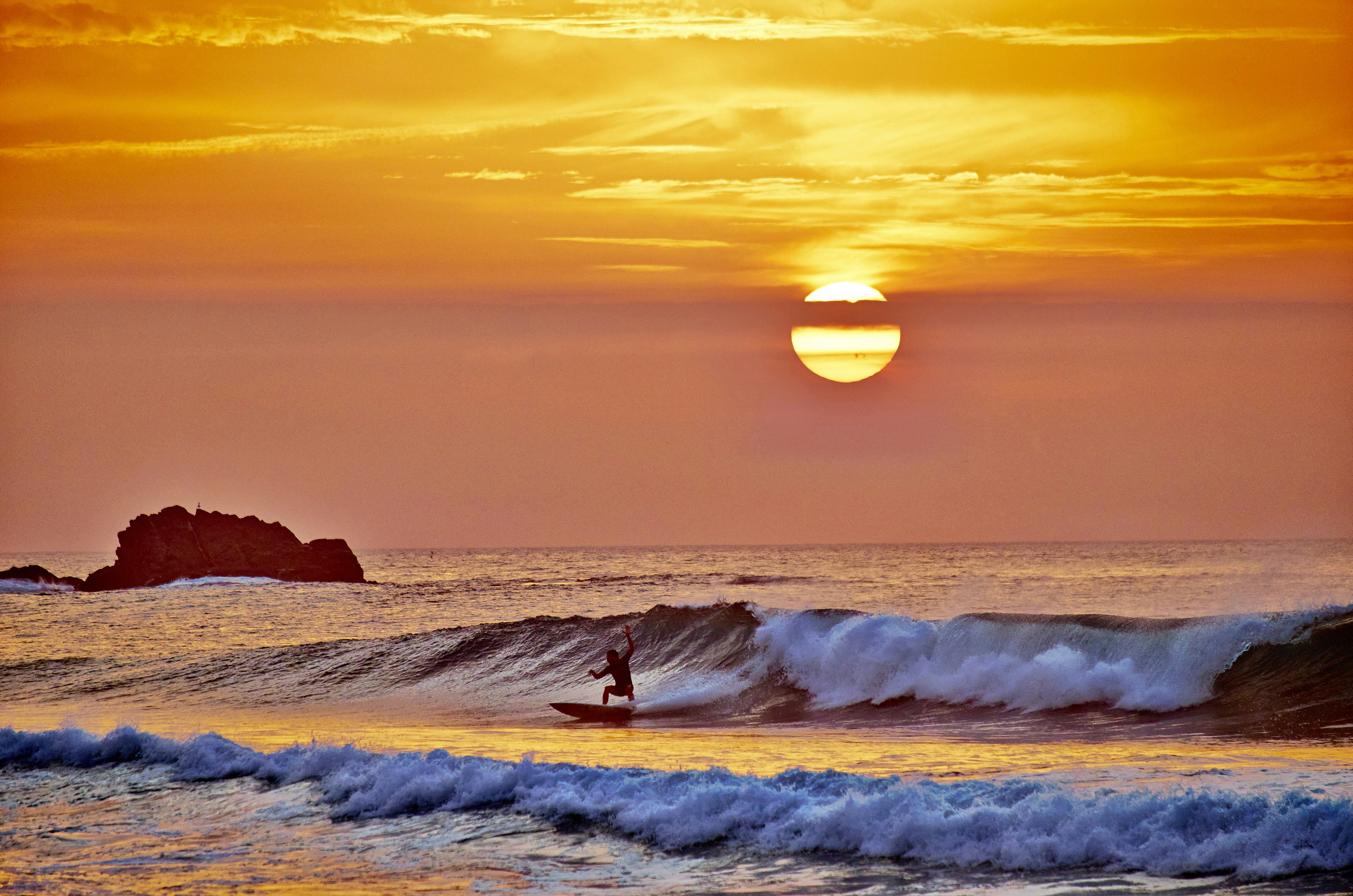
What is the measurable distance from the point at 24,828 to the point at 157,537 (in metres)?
87.0

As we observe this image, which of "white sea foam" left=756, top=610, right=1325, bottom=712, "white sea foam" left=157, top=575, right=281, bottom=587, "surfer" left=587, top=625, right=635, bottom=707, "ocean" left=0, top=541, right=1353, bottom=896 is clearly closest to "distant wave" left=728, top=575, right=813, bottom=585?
"ocean" left=0, top=541, right=1353, bottom=896

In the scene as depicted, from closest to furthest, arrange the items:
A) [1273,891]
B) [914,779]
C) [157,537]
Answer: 1. [1273,891]
2. [914,779]
3. [157,537]

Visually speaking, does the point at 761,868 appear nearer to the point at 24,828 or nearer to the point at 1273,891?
the point at 1273,891

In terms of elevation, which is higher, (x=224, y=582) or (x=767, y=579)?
(x=224, y=582)

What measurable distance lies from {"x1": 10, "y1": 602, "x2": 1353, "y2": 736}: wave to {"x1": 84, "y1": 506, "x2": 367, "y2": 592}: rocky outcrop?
63598 millimetres

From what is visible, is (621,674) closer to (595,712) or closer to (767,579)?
(595,712)

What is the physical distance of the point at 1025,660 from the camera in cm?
2081

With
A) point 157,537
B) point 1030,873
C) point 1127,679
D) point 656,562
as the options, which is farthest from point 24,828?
point 656,562

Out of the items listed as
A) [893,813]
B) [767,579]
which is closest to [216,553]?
[767,579]

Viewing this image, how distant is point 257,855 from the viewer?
10.9 metres

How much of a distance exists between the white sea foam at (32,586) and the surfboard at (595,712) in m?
71.0

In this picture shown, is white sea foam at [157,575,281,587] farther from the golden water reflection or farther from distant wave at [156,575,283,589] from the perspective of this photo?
the golden water reflection

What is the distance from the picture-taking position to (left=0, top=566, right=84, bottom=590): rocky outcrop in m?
85.9

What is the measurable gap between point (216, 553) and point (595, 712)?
82.0m
